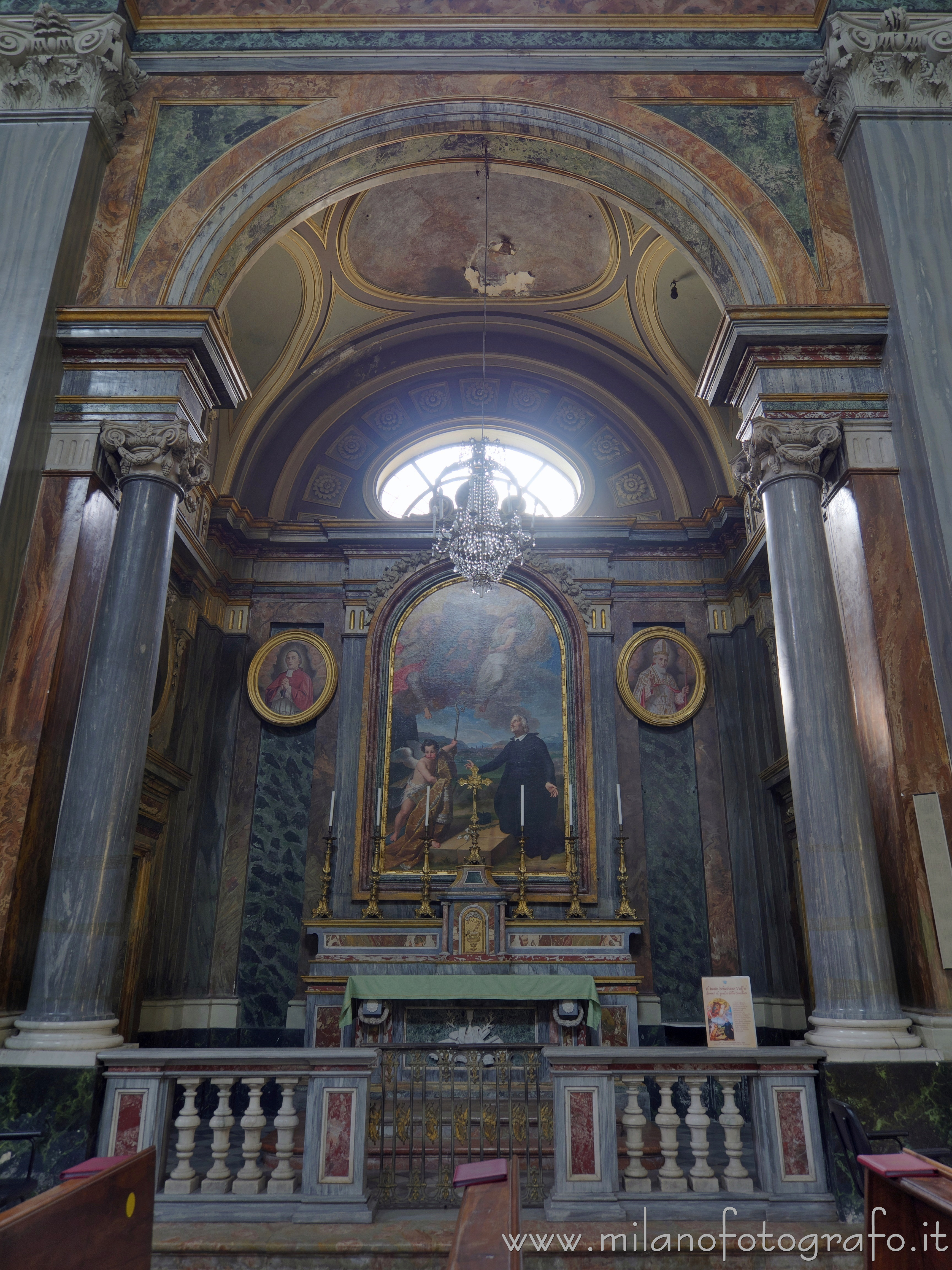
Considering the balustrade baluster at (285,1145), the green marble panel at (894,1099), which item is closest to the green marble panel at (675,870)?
the green marble panel at (894,1099)

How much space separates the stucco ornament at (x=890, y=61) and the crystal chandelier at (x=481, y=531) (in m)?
4.03

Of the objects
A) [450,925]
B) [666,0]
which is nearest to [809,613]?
[450,925]

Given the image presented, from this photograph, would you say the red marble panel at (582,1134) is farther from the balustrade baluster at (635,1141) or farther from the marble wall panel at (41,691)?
the marble wall panel at (41,691)

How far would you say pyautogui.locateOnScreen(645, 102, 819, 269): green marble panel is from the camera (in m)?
7.04

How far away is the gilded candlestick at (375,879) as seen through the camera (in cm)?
920

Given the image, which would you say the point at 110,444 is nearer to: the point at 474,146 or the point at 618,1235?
the point at 474,146

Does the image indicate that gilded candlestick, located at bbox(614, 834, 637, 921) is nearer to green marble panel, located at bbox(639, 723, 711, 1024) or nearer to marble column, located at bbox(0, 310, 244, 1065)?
green marble panel, located at bbox(639, 723, 711, 1024)

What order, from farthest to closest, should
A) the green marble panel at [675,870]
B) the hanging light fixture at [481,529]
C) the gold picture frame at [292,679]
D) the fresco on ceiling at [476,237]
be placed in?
the gold picture frame at [292,679] < the fresco on ceiling at [476,237] < the green marble panel at [675,870] < the hanging light fixture at [481,529]

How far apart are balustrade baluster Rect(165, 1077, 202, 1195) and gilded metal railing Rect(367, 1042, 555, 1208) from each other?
931 mm

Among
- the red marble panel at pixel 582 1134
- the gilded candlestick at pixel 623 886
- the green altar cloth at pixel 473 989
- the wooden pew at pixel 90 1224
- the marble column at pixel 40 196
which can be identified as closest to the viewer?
the wooden pew at pixel 90 1224

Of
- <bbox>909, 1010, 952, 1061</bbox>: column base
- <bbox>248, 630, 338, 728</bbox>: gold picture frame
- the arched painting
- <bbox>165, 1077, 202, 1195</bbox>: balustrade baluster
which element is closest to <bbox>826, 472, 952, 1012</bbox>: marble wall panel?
<bbox>909, 1010, 952, 1061</bbox>: column base

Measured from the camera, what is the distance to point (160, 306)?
257 inches

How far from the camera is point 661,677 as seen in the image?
10.4 metres

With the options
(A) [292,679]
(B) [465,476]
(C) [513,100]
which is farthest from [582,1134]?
(B) [465,476]
